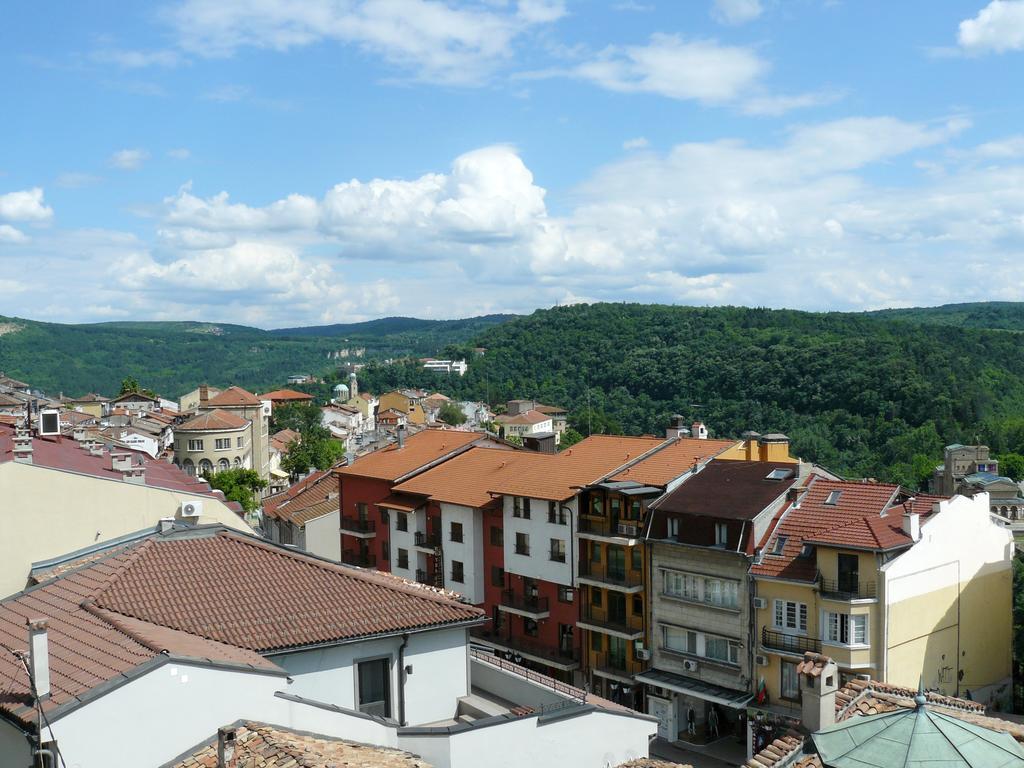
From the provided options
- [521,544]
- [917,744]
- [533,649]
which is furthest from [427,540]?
[917,744]

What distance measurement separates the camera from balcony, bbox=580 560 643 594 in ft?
128

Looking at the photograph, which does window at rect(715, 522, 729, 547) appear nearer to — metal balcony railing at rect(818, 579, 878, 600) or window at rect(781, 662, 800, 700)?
metal balcony railing at rect(818, 579, 878, 600)

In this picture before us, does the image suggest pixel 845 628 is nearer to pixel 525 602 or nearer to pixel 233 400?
pixel 525 602

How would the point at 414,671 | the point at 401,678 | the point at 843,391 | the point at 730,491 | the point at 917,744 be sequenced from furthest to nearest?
1. the point at 843,391
2. the point at 730,491
3. the point at 414,671
4. the point at 401,678
5. the point at 917,744

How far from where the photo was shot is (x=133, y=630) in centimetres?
1401

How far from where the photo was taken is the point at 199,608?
15.7m

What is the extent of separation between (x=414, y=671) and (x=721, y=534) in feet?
71.4

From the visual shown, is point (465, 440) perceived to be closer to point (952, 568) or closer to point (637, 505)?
point (637, 505)

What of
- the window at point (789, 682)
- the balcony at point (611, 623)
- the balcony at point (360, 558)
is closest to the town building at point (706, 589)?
the balcony at point (611, 623)

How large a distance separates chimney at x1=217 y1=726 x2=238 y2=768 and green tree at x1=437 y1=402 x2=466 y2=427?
153 meters

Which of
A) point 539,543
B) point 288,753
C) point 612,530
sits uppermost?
point 288,753

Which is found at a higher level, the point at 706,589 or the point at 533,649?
the point at 706,589

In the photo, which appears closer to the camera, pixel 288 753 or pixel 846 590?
pixel 288 753

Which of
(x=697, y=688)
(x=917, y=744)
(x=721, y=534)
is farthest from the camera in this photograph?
(x=697, y=688)
